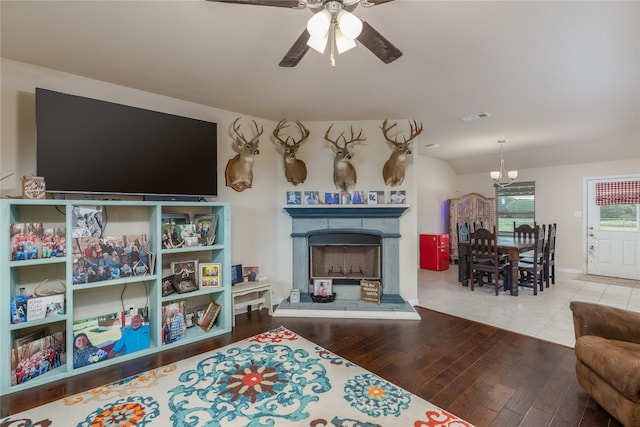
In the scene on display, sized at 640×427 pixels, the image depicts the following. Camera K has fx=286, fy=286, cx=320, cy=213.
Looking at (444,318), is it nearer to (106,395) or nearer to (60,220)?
(106,395)

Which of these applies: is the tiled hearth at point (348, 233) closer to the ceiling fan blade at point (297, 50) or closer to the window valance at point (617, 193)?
the ceiling fan blade at point (297, 50)

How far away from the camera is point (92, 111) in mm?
2473

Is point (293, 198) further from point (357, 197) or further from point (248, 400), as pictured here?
point (248, 400)

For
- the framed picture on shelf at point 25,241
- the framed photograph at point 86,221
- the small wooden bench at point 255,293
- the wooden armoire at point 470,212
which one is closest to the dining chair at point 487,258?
the wooden armoire at point 470,212

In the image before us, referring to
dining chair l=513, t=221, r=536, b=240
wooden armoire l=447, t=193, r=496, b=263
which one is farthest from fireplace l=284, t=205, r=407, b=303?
wooden armoire l=447, t=193, r=496, b=263

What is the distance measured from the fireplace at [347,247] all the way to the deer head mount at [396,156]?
39cm

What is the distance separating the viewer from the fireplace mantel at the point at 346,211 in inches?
148

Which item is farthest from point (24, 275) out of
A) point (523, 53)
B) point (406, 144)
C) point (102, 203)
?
point (523, 53)

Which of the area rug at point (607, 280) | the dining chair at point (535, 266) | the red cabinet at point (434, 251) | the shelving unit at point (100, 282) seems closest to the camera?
the shelving unit at point (100, 282)

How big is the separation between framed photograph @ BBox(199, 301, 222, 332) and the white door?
7.17m

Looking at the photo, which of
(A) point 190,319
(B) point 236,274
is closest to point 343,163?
(B) point 236,274

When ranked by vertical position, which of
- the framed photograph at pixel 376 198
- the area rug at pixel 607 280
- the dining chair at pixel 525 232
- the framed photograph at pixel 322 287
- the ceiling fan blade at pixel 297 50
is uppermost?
the ceiling fan blade at pixel 297 50

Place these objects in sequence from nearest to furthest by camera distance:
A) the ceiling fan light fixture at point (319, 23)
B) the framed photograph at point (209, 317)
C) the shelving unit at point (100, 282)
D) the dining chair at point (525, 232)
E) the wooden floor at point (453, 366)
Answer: the ceiling fan light fixture at point (319, 23)
the wooden floor at point (453, 366)
the shelving unit at point (100, 282)
the framed photograph at point (209, 317)
the dining chair at point (525, 232)

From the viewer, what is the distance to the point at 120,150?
8.55 feet
